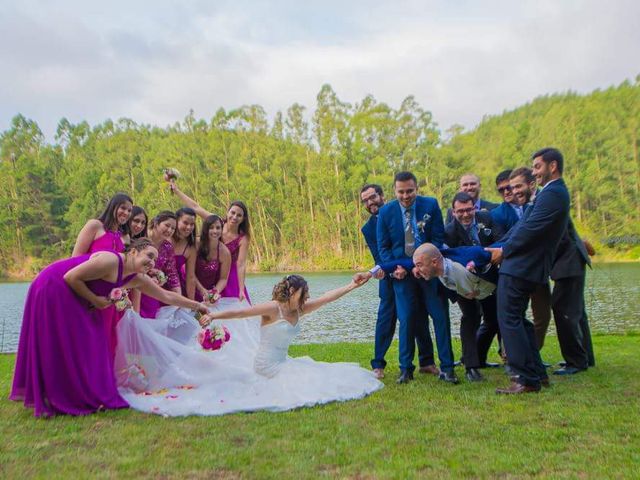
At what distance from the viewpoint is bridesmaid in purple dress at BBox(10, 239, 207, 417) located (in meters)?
5.10

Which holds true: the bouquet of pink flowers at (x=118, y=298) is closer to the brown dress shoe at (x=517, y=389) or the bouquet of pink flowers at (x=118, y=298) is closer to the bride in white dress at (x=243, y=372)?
the bride in white dress at (x=243, y=372)

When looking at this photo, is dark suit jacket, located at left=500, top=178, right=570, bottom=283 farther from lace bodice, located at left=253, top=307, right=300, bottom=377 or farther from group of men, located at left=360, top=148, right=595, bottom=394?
lace bodice, located at left=253, top=307, right=300, bottom=377

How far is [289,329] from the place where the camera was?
591cm

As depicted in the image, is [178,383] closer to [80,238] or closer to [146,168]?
[80,238]

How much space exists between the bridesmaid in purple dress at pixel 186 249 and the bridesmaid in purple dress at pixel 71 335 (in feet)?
6.15

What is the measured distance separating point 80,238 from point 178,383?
1.92 meters

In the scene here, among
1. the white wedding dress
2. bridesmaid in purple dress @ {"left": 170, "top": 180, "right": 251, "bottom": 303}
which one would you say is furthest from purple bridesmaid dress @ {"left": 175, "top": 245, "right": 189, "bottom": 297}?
the white wedding dress

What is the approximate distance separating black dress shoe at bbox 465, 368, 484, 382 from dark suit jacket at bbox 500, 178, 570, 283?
1338mm

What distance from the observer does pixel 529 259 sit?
5.51m

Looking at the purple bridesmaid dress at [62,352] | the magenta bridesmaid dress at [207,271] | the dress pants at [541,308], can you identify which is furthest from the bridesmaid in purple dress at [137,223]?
the dress pants at [541,308]

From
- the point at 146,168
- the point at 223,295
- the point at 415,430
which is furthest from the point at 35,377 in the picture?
the point at 146,168

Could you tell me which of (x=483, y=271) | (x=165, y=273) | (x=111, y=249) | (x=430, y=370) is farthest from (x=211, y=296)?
(x=483, y=271)

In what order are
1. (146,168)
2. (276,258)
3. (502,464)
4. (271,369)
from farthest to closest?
(146,168), (276,258), (271,369), (502,464)

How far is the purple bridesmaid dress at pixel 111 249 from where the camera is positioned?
594cm
